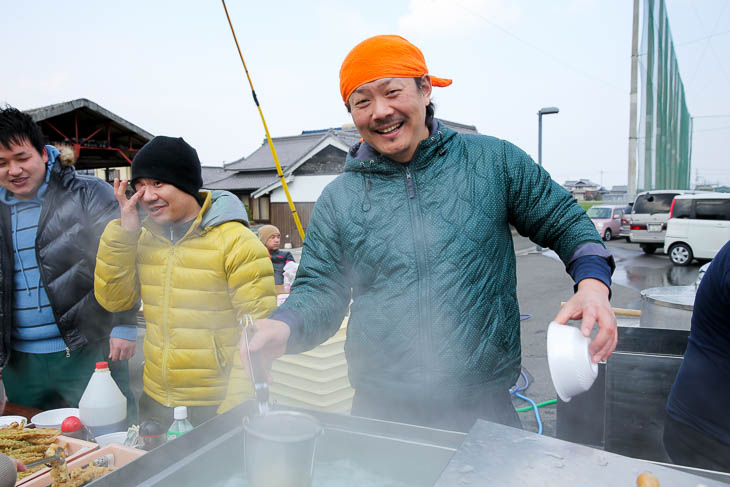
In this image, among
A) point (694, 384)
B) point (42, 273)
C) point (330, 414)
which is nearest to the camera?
point (330, 414)

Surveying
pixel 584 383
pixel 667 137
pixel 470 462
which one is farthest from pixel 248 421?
pixel 667 137

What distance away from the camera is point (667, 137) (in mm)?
22844

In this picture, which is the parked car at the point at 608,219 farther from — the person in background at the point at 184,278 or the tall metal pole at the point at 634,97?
the person in background at the point at 184,278

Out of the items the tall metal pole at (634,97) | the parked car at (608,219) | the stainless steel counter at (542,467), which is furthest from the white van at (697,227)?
the stainless steel counter at (542,467)

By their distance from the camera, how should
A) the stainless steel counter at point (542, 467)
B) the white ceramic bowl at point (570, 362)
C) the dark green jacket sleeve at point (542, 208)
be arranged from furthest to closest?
the dark green jacket sleeve at point (542, 208)
the white ceramic bowl at point (570, 362)
the stainless steel counter at point (542, 467)

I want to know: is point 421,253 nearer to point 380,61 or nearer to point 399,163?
point 399,163

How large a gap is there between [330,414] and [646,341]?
2.24m

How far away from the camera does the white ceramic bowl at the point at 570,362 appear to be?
916mm

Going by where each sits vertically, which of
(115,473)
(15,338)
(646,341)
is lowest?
(646,341)

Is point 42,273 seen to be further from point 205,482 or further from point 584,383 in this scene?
point 584,383

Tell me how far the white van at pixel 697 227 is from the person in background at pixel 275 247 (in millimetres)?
11486

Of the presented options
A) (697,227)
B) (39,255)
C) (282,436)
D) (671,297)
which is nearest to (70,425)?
(39,255)

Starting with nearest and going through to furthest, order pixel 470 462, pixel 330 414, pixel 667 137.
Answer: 1. pixel 470 462
2. pixel 330 414
3. pixel 667 137

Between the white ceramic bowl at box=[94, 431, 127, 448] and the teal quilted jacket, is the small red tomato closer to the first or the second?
the white ceramic bowl at box=[94, 431, 127, 448]
